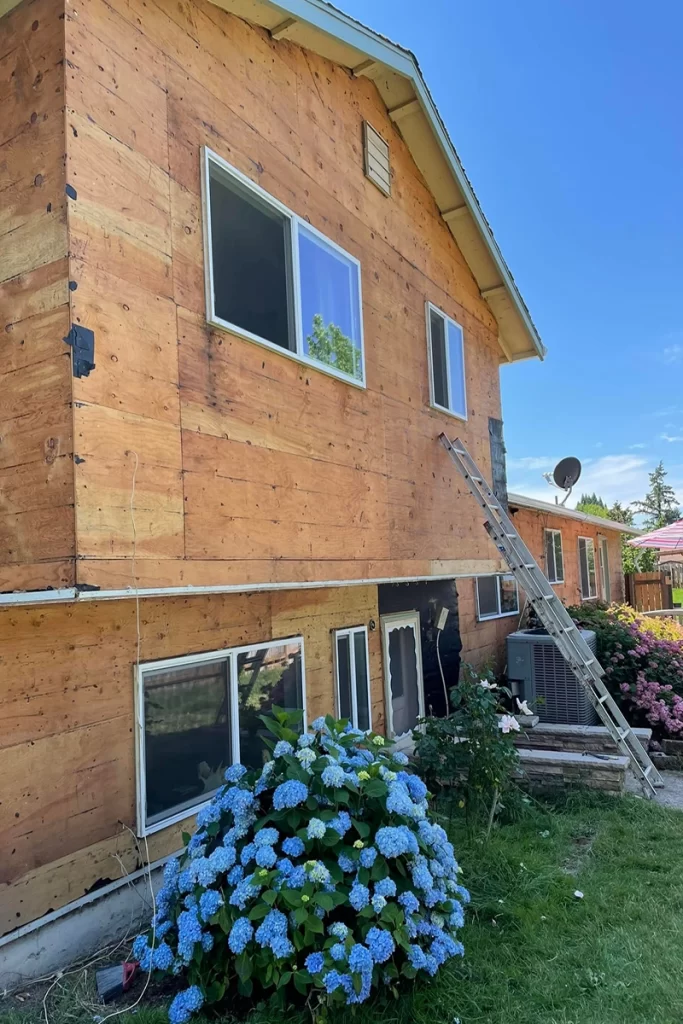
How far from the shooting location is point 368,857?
3.14 meters

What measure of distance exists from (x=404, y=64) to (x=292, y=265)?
2.89 m

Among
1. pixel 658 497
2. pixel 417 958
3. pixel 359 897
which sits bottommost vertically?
pixel 417 958

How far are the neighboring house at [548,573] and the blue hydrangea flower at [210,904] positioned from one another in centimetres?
669

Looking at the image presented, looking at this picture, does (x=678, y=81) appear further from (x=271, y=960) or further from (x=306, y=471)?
(x=271, y=960)

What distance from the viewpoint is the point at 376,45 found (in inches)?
233

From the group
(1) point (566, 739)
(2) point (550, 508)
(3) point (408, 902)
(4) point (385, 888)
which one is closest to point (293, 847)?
(4) point (385, 888)

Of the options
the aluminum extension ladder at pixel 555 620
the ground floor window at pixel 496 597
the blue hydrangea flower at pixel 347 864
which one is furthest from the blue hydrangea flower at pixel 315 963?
the ground floor window at pixel 496 597

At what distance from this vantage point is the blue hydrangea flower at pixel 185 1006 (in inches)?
119

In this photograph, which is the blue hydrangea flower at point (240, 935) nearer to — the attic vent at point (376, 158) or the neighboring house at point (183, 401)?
the neighboring house at point (183, 401)

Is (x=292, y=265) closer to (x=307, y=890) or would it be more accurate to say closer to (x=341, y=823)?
(x=341, y=823)

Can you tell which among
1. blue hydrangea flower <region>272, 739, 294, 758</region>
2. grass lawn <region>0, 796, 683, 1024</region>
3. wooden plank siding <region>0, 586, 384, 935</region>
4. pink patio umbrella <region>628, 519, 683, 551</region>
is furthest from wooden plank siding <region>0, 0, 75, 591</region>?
pink patio umbrella <region>628, 519, 683, 551</region>

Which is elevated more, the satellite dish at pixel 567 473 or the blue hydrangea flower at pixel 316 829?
the satellite dish at pixel 567 473

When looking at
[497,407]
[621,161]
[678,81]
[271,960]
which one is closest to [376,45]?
[497,407]

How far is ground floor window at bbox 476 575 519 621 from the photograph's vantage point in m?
11.2
